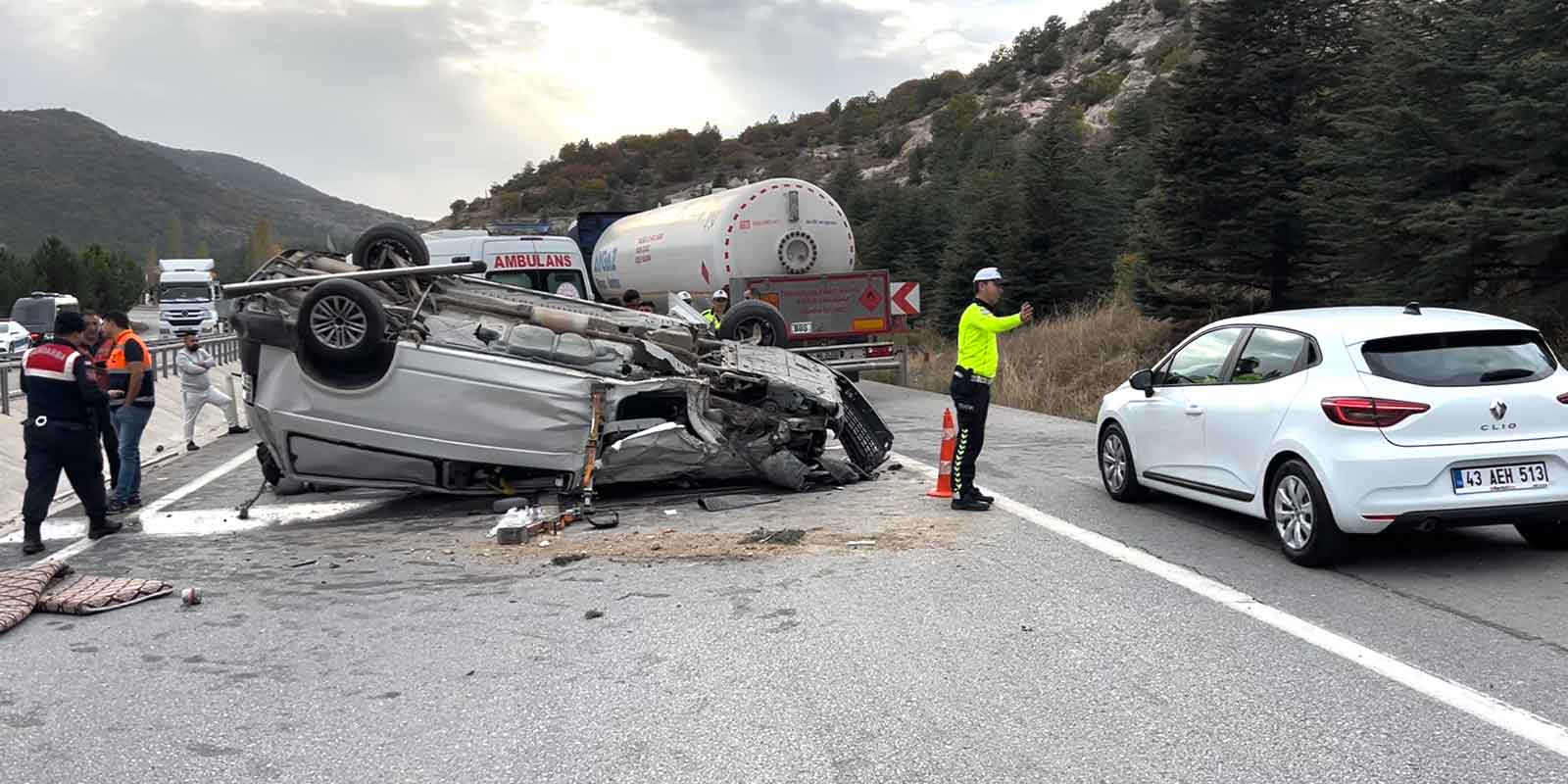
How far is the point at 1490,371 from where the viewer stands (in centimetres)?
→ 632

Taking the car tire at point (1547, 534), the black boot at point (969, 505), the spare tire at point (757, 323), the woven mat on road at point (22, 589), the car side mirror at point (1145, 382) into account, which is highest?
the spare tire at point (757, 323)

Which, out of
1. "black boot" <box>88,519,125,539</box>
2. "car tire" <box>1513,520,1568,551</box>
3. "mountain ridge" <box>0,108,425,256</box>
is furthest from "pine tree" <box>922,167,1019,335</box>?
"mountain ridge" <box>0,108,425,256</box>

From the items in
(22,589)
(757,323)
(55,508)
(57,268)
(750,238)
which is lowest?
(55,508)

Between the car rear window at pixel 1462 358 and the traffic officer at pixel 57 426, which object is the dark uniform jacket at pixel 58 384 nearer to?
the traffic officer at pixel 57 426

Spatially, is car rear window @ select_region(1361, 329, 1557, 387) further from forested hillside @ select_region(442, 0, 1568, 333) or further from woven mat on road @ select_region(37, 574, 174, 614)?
forested hillside @ select_region(442, 0, 1568, 333)

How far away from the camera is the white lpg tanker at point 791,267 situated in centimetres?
1738

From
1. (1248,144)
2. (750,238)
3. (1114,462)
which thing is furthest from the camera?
(1248,144)

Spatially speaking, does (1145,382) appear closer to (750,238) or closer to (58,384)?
(58,384)

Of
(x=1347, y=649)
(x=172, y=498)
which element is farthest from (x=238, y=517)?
(x=1347, y=649)

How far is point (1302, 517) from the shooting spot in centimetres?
649

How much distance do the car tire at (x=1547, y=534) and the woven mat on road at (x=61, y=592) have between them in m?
7.66

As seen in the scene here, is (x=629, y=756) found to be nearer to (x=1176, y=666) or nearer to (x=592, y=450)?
(x=1176, y=666)

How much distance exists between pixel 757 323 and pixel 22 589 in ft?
25.8

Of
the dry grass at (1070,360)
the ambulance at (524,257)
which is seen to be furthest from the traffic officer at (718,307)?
the dry grass at (1070,360)
